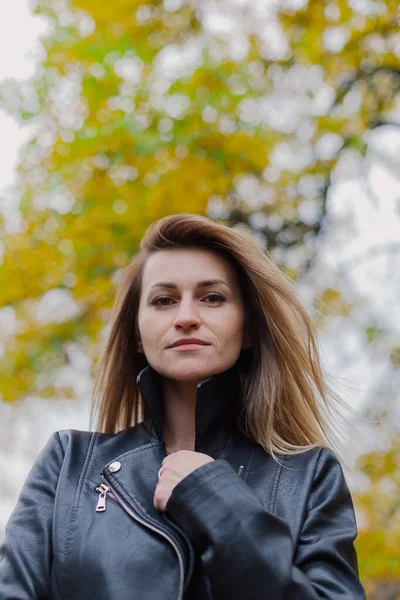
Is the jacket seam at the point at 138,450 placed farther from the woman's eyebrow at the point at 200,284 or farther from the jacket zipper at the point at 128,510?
the woman's eyebrow at the point at 200,284

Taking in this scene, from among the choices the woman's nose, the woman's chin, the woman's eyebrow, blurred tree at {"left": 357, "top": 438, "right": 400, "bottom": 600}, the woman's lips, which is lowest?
blurred tree at {"left": 357, "top": 438, "right": 400, "bottom": 600}

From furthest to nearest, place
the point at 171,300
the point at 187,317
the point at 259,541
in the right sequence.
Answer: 1. the point at 171,300
2. the point at 187,317
3. the point at 259,541

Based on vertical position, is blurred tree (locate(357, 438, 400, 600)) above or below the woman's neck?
below

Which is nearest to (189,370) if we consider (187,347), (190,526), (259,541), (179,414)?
(187,347)

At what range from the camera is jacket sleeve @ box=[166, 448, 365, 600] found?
181 cm

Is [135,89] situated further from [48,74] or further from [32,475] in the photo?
[32,475]

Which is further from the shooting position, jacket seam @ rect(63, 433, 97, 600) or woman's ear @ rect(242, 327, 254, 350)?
woman's ear @ rect(242, 327, 254, 350)

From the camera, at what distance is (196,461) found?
6.72 feet

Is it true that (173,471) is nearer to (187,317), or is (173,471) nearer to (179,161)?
(187,317)

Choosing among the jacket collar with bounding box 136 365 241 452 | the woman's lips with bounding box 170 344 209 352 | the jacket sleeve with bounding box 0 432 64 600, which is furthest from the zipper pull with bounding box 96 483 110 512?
the woman's lips with bounding box 170 344 209 352

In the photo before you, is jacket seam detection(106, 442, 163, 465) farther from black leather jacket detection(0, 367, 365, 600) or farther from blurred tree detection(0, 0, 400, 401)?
blurred tree detection(0, 0, 400, 401)

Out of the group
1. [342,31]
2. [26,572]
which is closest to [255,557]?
[26,572]

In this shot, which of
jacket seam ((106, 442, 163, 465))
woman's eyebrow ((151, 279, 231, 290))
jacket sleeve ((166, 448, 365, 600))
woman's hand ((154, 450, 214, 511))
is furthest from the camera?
woman's eyebrow ((151, 279, 231, 290))

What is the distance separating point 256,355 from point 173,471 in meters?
0.60
